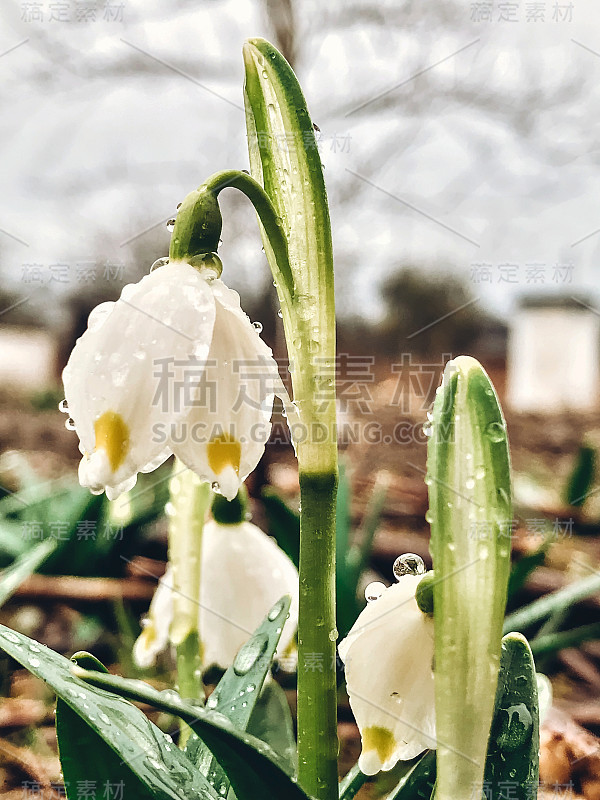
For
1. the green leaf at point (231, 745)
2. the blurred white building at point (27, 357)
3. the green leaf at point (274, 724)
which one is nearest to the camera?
the green leaf at point (231, 745)

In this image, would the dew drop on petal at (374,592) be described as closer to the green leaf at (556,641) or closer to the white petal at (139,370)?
the white petal at (139,370)

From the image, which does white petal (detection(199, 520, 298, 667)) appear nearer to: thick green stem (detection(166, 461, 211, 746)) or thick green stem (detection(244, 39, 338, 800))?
thick green stem (detection(166, 461, 211, 746))

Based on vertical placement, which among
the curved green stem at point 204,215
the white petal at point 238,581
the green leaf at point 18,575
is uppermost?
the curved green stem at point 204,215

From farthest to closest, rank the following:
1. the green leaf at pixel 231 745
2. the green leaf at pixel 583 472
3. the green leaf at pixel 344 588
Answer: the green leaf at pixel 583 472 < the green leaf at pixel 344 588 < the green leaf at pixel 231 745

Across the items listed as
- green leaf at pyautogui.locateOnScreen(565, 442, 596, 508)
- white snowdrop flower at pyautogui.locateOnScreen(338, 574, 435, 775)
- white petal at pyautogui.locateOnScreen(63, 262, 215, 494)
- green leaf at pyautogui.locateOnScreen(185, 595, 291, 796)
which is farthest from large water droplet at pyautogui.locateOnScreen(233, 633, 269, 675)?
green leaf at pyautogui.locateOnScreen(565, 442, 596, 508)

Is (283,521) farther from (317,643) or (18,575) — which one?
(317,643)

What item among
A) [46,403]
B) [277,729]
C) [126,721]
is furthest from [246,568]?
[46,403]

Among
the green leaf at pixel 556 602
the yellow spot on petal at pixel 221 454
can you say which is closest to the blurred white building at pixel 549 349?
the green leaf at pixel 556 602
